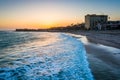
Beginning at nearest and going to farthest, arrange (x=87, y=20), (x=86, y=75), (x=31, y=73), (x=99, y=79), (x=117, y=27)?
(x=99, y=79) → (x=86, y=75) → (x=31, y=73) → (x=117, y=27) → (x=87, y=20)

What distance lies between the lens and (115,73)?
10.8 metres

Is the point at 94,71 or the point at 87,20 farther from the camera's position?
the point at 87,20

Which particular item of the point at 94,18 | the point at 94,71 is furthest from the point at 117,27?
the point at 94,71

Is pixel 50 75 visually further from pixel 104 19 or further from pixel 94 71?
pixel 104 19

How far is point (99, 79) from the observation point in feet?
31.4

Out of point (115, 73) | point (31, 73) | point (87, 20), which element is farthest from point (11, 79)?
point (87, 20)

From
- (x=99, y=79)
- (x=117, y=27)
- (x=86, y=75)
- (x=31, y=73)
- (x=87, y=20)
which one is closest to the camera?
(x=99, y=79)

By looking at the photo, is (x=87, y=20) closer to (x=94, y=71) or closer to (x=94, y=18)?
(x=94, y=18)

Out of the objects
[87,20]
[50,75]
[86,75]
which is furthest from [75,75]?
[87,20]

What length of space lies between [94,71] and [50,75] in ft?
9.43

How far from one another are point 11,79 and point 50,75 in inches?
91.1

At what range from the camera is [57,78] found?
32.8ft

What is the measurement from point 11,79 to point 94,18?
507ft

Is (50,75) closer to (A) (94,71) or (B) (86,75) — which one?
(B) (86,75)
